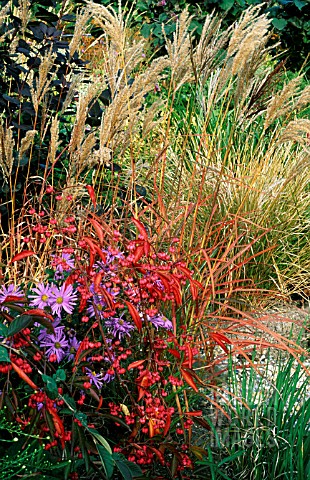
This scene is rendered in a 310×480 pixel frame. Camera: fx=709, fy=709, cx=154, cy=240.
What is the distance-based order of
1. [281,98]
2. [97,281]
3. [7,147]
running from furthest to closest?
1. [281,98]
2. [7,147]
3. [97,281]

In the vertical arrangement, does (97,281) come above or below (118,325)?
above

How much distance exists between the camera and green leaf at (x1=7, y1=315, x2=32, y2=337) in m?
1.81

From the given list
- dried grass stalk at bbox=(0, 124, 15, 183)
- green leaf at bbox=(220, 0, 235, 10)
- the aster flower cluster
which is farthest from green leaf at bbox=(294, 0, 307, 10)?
the aster flower cluster

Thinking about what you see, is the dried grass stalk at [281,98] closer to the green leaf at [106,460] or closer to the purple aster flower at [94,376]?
the purple aster flower at [94,376]

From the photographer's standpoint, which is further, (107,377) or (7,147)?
(7,147)

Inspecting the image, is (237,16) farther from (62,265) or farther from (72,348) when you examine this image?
(72,348)

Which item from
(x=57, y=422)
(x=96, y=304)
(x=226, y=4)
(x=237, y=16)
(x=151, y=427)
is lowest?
(x=151, y=427)

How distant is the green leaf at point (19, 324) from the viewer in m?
1.81

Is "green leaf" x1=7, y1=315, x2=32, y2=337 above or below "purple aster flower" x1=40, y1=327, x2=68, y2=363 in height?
above

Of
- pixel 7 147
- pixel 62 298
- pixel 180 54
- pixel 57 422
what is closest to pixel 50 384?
pixel 57 422

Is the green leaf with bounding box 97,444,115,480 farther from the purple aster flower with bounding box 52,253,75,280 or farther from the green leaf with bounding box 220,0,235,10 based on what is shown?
the green leaf with bounding box 220,0,235,10

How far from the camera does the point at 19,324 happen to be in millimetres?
1823

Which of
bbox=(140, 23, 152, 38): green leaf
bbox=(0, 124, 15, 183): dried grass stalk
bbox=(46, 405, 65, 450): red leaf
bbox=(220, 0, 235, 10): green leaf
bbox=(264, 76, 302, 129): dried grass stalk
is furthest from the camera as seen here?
bbox=(140, 23, 152, 38): green leaf

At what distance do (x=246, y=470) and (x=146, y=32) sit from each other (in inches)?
214
